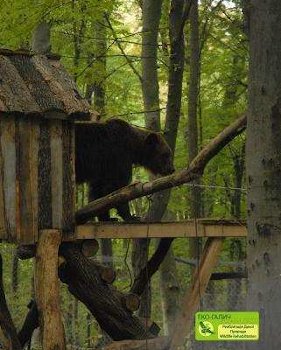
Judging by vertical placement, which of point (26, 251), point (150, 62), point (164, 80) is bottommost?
point (26, 251)

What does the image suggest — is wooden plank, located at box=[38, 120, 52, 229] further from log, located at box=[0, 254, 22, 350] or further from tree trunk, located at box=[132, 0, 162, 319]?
tree trunk, located at box=[132, 0, 162, 319]

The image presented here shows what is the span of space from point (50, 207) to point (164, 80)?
31.8 feet

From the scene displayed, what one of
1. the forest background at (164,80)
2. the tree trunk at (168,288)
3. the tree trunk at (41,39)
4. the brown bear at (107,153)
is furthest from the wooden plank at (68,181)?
the tree trunk at (41,39)

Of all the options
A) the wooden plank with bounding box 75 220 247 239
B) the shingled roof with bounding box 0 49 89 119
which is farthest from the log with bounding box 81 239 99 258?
the shingled roof with bounding box 0 49 89 119

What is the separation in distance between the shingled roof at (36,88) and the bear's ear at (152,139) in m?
1.44

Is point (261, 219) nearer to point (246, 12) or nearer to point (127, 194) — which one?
point (246, 12)

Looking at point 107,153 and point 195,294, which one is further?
point 107,153

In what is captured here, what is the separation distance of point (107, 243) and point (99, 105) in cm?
309

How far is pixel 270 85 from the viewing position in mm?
3828

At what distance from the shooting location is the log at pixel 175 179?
4.74 m

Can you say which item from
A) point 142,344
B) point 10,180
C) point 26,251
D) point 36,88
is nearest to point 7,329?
point 26,251

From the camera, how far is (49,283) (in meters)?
6.20

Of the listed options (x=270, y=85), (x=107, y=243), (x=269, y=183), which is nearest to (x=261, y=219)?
(x=269, y=183)

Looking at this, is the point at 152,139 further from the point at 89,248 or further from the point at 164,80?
the point at 164,80
